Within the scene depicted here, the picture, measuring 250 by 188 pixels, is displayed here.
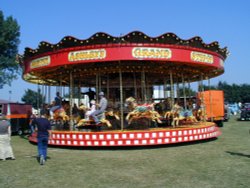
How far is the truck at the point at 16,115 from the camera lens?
741 inches

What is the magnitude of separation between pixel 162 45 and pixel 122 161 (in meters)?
4.90

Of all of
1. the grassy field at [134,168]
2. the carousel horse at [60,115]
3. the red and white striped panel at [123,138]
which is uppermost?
the carousel horse at [60,115]

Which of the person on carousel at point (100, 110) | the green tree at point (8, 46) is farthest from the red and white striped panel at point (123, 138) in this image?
the green tree at point (8, 46)

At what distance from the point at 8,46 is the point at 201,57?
1207 inches

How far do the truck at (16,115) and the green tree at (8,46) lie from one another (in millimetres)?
18506

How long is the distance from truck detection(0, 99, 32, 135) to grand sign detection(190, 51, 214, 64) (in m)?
11.7

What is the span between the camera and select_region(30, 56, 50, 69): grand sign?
41.3 feet

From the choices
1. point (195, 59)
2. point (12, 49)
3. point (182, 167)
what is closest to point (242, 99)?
point (12, 49)

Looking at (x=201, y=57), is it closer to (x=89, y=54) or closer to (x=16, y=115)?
(x=89, y=54)

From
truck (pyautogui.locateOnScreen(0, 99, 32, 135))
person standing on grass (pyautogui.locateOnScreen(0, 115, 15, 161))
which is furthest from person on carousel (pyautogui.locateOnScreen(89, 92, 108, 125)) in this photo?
truck (pyautogui.locateOnScreen(0, 99, 32, 135))

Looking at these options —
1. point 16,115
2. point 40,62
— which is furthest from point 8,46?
point 40,62

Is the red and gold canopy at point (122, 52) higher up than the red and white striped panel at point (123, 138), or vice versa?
the red and gold canopy at point (122, 52)

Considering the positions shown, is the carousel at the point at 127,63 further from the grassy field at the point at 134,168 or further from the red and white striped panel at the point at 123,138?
the grassy field at the point at 134,168

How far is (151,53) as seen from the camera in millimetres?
11375
